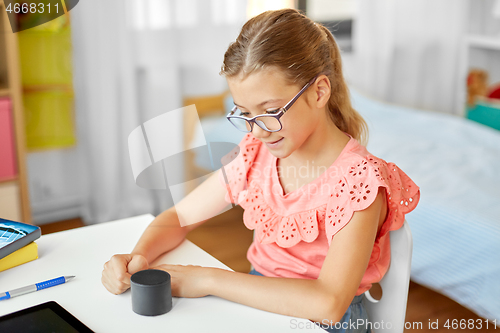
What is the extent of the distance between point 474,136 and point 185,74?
144cm

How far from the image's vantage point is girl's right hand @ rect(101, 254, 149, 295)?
2.57 feet

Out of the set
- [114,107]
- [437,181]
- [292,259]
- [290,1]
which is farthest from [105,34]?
[292,259]

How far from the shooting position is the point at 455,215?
159cm

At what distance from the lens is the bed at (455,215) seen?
1500mm

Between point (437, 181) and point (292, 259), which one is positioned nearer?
point (292, 259)

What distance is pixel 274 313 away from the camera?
75 centimetres

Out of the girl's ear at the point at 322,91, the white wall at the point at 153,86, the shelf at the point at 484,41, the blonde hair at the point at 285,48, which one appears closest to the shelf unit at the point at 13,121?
the white wall at the point at 153,86

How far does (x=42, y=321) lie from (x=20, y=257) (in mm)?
239

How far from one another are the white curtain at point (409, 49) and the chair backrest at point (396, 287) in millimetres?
2387

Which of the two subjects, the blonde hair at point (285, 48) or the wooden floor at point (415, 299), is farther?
the wooden floor at point (415, 299)

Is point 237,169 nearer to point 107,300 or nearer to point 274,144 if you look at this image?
point 274,144

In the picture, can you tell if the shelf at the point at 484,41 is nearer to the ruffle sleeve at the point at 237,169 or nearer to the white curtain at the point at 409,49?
the white curtain at the point at 409,49

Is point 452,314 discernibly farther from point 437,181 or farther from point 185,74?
point 185,74

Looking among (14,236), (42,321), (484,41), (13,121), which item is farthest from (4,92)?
(484,41)
